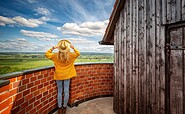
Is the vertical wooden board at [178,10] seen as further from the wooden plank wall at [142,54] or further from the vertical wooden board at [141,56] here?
the vertical wooden board at [141,56]

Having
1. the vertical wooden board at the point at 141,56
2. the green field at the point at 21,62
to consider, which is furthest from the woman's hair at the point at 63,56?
the green field at the point at 21,62

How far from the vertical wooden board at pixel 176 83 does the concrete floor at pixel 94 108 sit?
200 cm

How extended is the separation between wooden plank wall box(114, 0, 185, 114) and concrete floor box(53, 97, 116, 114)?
39 centimetres

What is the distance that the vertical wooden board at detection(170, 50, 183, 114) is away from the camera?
194 cm

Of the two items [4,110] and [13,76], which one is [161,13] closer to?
[13,76]

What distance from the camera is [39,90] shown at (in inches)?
119

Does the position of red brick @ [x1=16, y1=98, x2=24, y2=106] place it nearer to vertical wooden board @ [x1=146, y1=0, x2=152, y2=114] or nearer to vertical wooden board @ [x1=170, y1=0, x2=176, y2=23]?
vertical wooden board @ [x1=146, y1=0, x2=152, y2=114]

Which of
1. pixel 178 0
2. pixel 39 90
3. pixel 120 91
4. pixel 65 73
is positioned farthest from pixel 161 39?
pixel 39 90

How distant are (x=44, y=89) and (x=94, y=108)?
185 centimetres

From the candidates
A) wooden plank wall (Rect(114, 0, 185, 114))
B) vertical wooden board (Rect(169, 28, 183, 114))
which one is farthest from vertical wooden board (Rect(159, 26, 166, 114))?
vertical wooden board (Rect(169, 28, 183, 114))

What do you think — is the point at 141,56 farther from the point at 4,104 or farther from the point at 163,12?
the point at 4,104

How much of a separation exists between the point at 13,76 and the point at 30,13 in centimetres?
8736

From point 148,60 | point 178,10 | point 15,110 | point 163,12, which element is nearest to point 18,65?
point 15,110

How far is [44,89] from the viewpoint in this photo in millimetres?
3191
